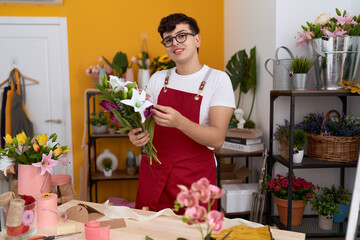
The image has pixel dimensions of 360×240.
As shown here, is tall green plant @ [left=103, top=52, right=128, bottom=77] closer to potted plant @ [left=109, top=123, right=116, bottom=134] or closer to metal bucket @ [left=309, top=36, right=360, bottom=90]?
potted plant @ [left=109, top=123, right=116, bottom=134]

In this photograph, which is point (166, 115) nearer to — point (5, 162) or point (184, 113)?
point (184, 113)

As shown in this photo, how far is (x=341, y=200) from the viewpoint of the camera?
2160 mm

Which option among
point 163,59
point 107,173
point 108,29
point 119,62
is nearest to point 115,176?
point 107,173

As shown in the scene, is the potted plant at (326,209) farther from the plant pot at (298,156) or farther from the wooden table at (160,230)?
the wooden table at (160,230)

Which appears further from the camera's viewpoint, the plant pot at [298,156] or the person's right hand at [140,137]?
the plant pot at [298,156]

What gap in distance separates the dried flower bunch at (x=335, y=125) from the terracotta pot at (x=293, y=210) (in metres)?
0.49

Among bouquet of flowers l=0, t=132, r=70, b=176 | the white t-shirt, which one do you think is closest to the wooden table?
bouquet of flowers l=0, t=132, r=70, b=176

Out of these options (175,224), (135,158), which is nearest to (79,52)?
(135,158)

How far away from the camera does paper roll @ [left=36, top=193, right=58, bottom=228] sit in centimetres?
120

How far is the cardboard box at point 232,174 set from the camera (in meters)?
2.75

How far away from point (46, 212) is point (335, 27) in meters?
1.88

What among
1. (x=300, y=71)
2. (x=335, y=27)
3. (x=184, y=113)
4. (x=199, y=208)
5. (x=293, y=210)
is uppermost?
(x=335, y=27)

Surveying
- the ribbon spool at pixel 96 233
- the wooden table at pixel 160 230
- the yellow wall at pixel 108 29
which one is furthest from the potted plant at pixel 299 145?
the yellow wall at pixel 108 29

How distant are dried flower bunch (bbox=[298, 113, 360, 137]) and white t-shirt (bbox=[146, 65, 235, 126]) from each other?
833 millimetres
